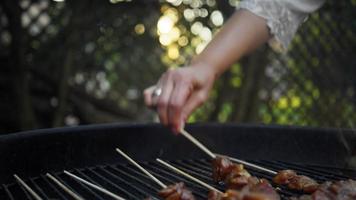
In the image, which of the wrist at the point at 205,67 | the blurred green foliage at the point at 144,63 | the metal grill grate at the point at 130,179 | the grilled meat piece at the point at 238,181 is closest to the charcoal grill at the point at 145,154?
the metal grill grate at the point at 130,179

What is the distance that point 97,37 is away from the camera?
466 cm

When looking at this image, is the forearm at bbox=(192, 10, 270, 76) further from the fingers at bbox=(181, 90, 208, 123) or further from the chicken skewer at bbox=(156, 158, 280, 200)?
the chicken skewer at bbox=(156, 158, 280, 200)

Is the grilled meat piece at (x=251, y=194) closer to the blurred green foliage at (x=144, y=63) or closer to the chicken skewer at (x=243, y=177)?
the chicken skewer at (x=243, y=177)

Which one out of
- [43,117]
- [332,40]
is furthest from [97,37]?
[332,40]

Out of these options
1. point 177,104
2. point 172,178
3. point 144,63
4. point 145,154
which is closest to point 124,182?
point 172,178

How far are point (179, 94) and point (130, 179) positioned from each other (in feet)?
1.84

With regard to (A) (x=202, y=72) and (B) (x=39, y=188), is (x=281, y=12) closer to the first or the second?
(A) (x=202, y=72)

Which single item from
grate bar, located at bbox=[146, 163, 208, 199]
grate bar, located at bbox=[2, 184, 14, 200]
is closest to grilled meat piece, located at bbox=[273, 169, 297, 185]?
grate bar, located at bbox=[146, 163, 208, 199]

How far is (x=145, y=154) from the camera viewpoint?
8.25 feet

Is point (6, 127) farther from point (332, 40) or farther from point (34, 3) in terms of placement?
point (332, 40)

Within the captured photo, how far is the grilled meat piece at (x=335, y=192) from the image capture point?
183cm

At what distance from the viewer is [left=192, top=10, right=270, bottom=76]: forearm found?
7.54ft

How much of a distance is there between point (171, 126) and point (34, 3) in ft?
10.4

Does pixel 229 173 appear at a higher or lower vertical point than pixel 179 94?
lower
